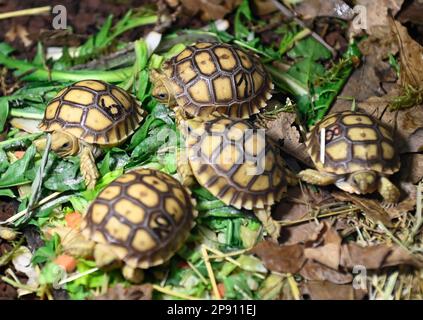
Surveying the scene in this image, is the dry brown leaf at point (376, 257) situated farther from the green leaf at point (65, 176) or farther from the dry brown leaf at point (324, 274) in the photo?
the green leaf at point (65, 176)

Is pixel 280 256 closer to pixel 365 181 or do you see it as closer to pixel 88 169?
pixel 365 181

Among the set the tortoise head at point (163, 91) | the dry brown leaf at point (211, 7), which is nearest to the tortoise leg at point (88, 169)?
the tortoise head at point (163, 91)

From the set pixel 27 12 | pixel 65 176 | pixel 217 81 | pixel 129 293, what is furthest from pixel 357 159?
pixel 27 12

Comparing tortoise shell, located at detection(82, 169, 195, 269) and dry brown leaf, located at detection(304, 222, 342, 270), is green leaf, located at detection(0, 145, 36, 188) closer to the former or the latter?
tortoise shell, located at detection(82, 169, 195, 269)

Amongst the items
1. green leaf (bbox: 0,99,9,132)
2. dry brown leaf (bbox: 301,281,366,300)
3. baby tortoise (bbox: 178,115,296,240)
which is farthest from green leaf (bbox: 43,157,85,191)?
dry brown leaf (bbox: 301,281,366,300)
